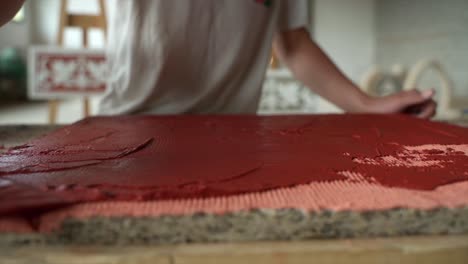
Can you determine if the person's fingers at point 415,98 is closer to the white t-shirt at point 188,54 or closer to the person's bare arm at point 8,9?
the white t-shirt at point 188,54

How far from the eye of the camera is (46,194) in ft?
0.69

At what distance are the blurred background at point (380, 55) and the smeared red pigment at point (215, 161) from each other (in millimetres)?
642

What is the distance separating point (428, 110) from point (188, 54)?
40 centimetres

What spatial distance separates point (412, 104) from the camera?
66cm

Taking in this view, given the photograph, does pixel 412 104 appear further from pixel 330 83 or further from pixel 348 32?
pixel 348 32

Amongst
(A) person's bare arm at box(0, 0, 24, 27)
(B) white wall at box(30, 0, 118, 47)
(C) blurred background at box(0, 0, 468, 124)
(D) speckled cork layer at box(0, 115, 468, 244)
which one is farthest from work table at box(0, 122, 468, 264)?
(B) white wall at box(30, 0, 118, 47)

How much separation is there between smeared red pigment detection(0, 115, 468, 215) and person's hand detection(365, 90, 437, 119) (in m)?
0.19

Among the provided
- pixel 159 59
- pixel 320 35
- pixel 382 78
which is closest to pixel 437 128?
pixel 159 59

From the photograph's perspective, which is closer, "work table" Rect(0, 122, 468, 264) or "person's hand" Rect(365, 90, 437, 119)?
"work table" Rect(0, 122, 468, 264)

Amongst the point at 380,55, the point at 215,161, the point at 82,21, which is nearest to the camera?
the point at 215,161

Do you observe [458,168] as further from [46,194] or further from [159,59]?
[159,59]

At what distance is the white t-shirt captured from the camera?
694mm

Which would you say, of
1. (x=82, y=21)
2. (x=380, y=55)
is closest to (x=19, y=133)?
(x=82, y=21)

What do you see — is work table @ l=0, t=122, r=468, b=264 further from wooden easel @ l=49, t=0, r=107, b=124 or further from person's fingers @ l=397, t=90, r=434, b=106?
wooden easel @ l=49, t=0, r=107, b=124
